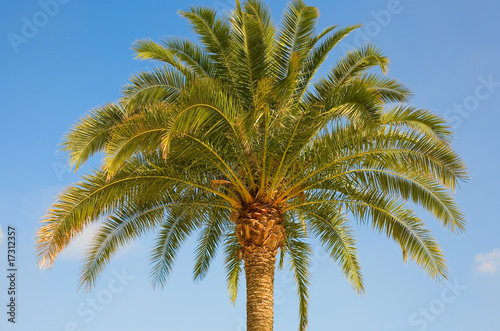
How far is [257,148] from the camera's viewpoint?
10.8 metres

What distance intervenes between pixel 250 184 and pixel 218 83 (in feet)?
7.36

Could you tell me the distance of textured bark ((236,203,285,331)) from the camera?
1112 cm

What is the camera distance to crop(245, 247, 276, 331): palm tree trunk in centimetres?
1108

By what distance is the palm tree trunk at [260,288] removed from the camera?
11.1m

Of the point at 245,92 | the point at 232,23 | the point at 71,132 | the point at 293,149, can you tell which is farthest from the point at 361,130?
the point at 71,132

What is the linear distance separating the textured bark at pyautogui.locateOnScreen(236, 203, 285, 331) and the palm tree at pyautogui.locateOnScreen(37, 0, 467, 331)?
2 centimetres

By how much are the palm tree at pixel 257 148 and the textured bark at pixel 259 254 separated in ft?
0.08

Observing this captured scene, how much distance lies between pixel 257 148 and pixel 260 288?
2.84 meters

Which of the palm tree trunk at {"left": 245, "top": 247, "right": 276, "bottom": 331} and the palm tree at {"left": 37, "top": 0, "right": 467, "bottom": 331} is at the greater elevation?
the palm tree at {"left": 37, "top": 0, "right": 467, "bottom": 331}

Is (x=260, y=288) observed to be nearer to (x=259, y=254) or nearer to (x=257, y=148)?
(x=259, y=254)

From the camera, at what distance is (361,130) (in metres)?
10.5

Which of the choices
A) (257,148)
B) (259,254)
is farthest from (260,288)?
(257,148)

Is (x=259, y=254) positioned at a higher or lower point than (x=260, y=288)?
higher

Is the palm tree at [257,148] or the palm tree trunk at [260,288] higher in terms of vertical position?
the palm tree at [257,148]
